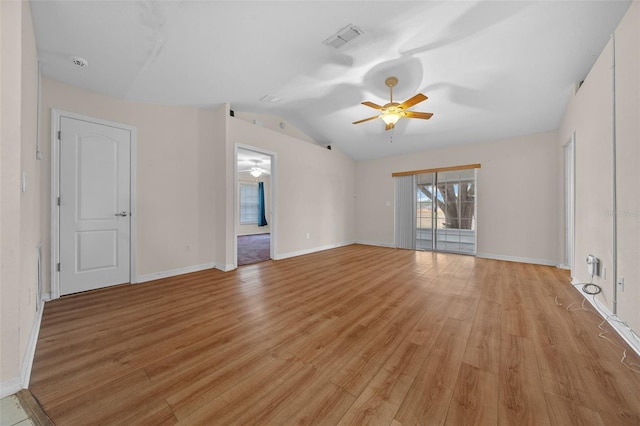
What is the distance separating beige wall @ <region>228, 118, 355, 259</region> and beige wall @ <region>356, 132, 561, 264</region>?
217 cm

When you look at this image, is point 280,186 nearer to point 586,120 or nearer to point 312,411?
point 312,411

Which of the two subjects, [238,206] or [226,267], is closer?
[226,267]

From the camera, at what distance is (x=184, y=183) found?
12.8 feet

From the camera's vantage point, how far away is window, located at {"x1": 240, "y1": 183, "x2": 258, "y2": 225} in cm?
932

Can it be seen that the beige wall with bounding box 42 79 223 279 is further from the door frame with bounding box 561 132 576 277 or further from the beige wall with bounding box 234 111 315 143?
the door frame with bounding box 561 132 576 277

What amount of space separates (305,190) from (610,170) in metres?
4.57

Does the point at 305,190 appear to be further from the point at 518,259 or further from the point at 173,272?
the point at 518,259

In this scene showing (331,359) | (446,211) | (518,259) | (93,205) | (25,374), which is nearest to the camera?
(25,374)

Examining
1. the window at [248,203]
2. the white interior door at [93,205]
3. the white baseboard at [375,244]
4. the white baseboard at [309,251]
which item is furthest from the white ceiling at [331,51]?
the window at [248,203]

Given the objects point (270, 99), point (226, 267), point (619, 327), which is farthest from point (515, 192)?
point (226, 267)

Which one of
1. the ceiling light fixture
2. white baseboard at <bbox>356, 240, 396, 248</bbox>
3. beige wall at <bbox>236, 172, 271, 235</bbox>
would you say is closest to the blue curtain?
beige wall at <bbox>236, 172, 271, 235</bbox>

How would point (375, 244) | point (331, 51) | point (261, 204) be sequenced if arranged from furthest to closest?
1. point (261, 204)
2. point (375, 244)
3. point (331, 51)

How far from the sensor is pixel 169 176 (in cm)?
374

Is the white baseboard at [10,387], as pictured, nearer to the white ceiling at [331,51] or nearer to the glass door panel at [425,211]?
the white ceiling at [331,51]
